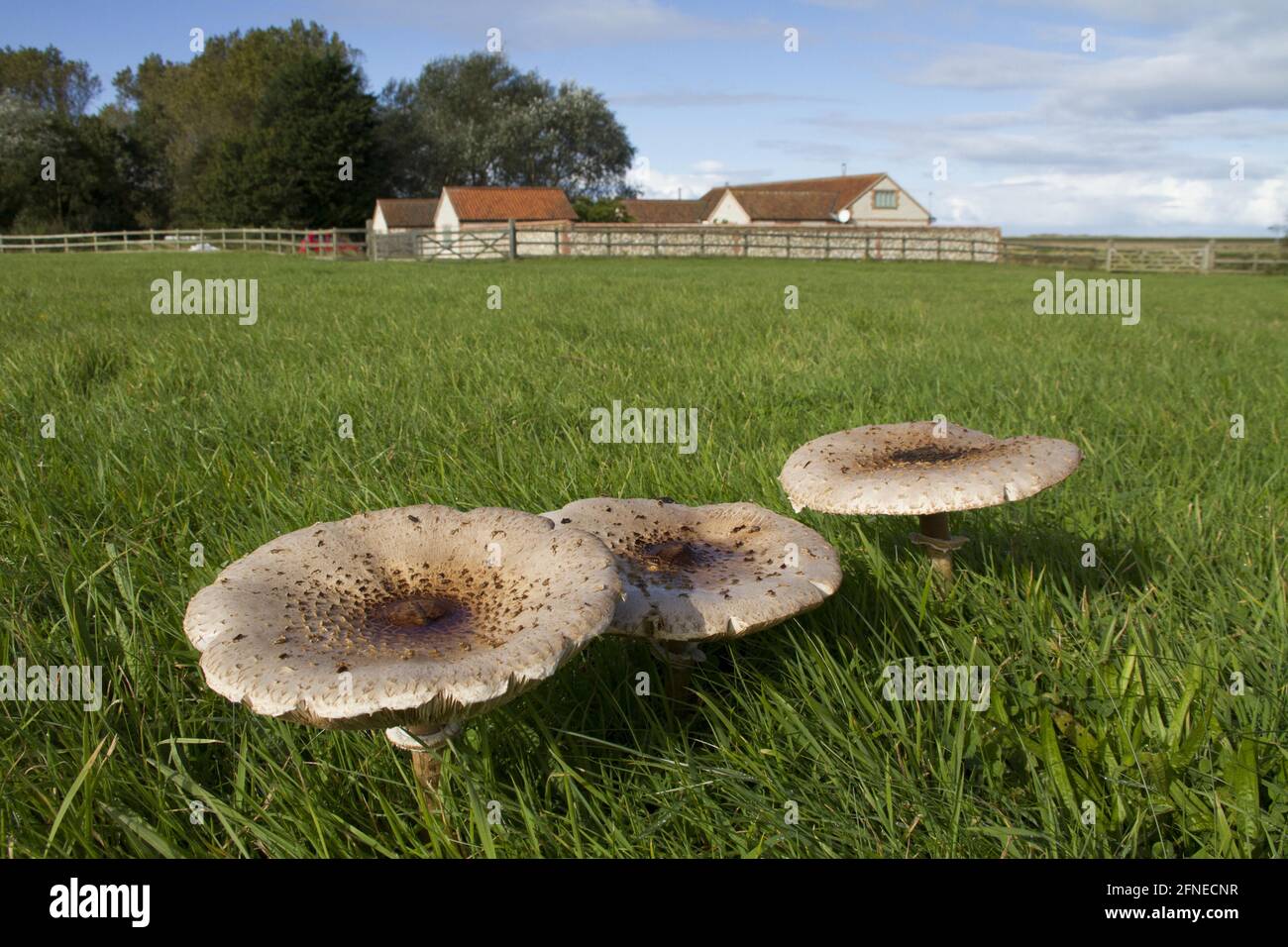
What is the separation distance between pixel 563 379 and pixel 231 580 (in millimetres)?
3760

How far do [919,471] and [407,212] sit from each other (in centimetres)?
6327

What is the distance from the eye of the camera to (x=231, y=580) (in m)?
1.92

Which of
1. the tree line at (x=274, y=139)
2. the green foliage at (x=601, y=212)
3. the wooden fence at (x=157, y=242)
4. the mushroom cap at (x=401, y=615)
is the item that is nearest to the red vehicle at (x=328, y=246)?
the wooden fence at (x=157, y=242)

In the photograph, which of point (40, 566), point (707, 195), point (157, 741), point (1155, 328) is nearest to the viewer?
point (157, 741)

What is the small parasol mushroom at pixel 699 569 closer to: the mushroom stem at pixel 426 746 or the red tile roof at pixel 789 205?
the mushroom stem at pixel 426 746

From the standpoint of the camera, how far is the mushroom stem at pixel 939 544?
2.73 m

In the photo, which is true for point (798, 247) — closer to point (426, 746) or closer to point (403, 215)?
point (403, 215)

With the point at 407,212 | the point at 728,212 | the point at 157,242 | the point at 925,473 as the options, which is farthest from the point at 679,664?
the point at 728,212

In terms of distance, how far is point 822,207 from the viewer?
67.1 metres

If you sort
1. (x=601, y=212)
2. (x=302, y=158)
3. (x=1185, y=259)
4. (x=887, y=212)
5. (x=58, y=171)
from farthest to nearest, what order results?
1. (x=887, y=212)
2. (x=601, y=212)
3. (x=302, y=158)
4. (x=58, y=171)
5. (x=1185, y=259)

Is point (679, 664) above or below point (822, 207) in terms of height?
below

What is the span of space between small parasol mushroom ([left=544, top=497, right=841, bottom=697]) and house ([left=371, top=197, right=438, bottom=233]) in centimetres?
6081
